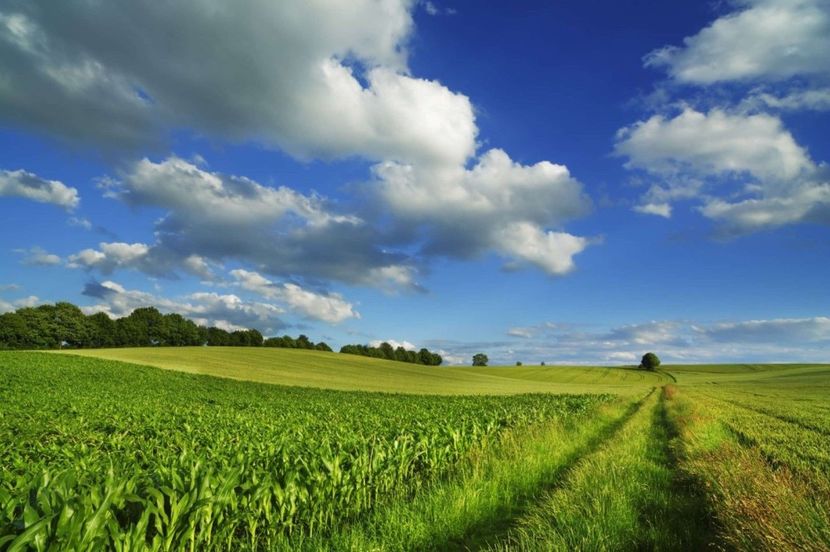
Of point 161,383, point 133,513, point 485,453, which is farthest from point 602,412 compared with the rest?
point 161,383

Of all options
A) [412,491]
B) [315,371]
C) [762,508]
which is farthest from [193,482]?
[315,371]

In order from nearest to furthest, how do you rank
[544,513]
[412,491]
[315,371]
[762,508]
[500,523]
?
[762,508] → [544,513] → [500,523] → [412,491] → [315,371]

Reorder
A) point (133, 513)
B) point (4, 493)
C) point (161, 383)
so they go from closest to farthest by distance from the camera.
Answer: point (4, 493), point (133, 513), point (161, 383)

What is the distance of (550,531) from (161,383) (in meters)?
47.5

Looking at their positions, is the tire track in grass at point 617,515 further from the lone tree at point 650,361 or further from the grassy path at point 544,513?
the lone tree at point 650,361

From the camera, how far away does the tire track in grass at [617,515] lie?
5.89m

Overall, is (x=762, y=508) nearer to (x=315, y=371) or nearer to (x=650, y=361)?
(x=315, y=371)

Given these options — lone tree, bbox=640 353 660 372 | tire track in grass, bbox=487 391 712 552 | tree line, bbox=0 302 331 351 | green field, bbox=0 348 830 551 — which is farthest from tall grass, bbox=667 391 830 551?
lone tree, bbox=640 353 660 372

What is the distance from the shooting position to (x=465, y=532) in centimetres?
746

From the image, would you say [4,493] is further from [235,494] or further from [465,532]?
[465,532]

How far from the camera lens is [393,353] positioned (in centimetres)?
16338

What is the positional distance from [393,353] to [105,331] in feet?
282

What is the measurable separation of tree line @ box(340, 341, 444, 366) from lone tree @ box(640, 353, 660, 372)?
7121 centimetres

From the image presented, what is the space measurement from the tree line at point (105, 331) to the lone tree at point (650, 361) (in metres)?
108
